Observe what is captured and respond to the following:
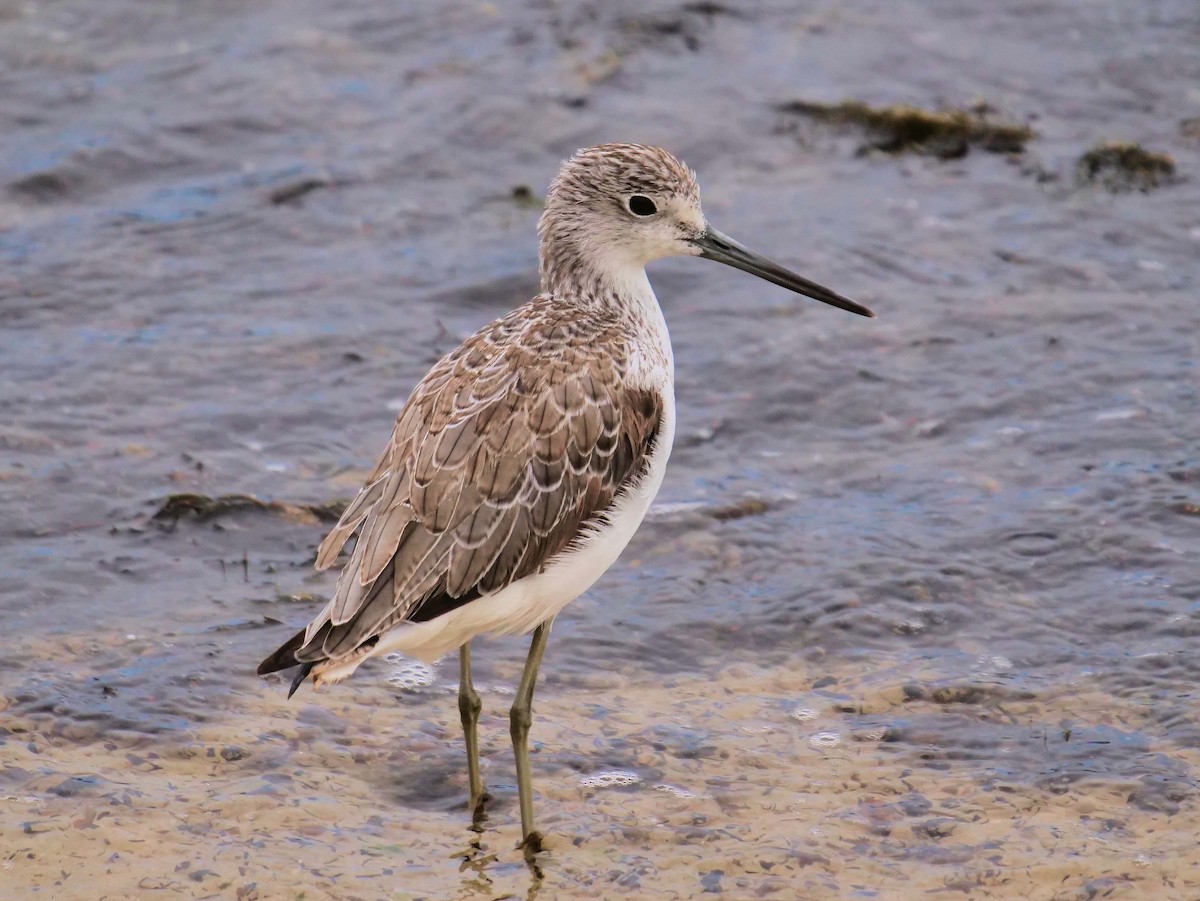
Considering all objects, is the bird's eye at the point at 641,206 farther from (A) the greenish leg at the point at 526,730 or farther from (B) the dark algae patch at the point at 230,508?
(B) the dark algae patch at the point at 230,508

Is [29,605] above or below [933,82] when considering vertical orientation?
below

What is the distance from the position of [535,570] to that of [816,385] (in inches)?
148

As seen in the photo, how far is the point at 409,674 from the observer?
7.34m

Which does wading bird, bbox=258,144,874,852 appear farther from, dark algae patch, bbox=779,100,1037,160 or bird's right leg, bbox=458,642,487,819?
dark algae patch, bbox=779,100,1037,160

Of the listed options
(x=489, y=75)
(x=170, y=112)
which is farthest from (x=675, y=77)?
(x=170, y=112)

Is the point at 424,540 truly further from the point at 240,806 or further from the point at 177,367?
the point at 177,367

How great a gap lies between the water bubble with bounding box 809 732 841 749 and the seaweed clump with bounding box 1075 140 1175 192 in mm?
5520

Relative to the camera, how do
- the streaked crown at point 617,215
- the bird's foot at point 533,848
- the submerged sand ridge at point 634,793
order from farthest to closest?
the streaked crown at point 617,215 → the bird's foot at point 533,848 → the submerged sand ridge at point 634,793

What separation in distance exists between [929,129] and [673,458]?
13.0 ft

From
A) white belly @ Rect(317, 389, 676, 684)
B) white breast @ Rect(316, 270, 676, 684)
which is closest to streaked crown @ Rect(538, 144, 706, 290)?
white breast @ Rect(316, 270, 676, 684)

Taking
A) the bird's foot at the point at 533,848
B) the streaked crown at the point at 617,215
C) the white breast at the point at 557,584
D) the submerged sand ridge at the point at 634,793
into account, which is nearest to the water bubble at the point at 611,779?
the submerged sand ridge at the point at 634,793

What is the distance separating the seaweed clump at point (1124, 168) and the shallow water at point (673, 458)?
0.16m

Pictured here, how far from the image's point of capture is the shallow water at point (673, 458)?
20.6 feet

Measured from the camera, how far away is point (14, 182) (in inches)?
440
